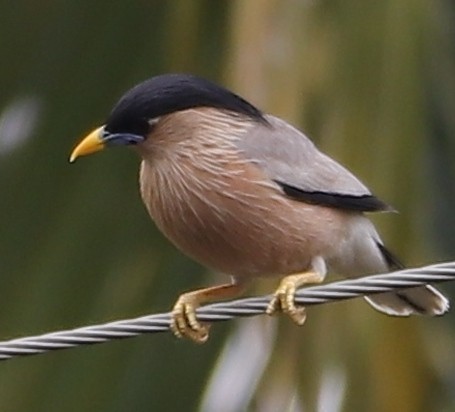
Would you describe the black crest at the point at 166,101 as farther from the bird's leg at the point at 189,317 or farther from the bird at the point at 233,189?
the bird's leg at the point at 189,317

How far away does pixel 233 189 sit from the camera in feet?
16.6

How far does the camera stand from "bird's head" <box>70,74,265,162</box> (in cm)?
500

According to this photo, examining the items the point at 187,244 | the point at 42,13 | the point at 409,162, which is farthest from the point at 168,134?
the point at 42,13

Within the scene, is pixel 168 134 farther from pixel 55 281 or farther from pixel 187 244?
pixel 55 281

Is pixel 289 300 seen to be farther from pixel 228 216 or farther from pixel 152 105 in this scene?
pixel 152 105

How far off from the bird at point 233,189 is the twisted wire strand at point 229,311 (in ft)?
1.28

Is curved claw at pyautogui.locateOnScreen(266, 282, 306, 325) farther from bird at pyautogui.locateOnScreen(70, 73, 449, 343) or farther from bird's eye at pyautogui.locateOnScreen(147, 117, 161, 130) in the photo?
bird's eye at pyautogui.locateOnScreen(147, 117, 161, 130)

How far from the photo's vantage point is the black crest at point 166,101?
501cm

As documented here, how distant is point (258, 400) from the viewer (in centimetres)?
539

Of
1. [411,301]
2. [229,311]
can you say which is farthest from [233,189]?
[411,301]

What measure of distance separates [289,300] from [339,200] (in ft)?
1.30

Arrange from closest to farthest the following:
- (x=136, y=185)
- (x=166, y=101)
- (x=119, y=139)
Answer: (x=119, y=139), (x=166, y=101), (x=136, y=185)

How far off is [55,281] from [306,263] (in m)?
0.77

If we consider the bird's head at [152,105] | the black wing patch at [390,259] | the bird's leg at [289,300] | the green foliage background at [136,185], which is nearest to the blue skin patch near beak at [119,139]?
the bird's head at [152,105]
